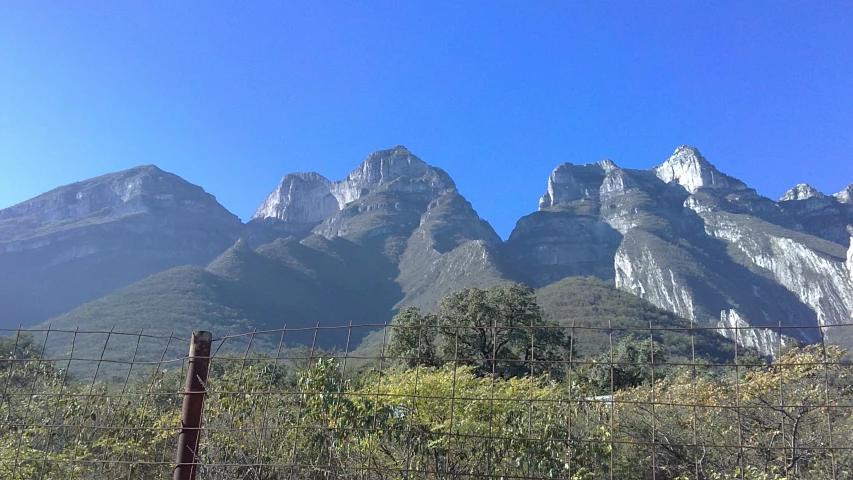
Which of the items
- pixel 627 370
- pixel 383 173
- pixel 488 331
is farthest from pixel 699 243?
pixel 627 370

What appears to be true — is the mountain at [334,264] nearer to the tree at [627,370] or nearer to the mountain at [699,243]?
the mountain at [699,243]

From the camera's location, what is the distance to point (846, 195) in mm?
133375

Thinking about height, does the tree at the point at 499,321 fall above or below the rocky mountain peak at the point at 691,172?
below

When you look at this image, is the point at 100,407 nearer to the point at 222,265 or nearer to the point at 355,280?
the point at 222,265

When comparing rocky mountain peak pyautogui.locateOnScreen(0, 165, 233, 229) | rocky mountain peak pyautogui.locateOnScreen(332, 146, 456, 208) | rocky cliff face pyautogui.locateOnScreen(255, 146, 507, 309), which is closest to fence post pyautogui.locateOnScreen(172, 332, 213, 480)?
rocky cliff face pyautogui.locateOnScreen(255, 146, 507, 309)

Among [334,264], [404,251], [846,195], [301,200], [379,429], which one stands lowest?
[379,429]

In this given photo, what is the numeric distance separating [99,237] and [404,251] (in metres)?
67.3

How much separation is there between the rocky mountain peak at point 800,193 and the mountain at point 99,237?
142 m

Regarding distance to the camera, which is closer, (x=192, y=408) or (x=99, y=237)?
(x=192, y=408)

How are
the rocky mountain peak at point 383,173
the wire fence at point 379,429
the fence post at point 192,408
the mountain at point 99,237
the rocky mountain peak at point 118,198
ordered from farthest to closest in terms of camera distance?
the rocky mountain peak at point 383,173, the rocky mountain peak at point 118,198, the mountain at point 99,237, the wire fence at point 379,429, the fence post at point 192,408

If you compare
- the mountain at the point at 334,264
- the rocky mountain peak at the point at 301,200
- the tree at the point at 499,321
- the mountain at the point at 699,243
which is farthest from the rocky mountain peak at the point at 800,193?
the tree at the point at 499,321

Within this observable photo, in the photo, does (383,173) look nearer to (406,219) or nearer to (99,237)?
(406,219)

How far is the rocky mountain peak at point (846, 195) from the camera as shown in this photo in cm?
13162

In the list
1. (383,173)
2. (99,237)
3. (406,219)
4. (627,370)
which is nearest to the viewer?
(627,370)
